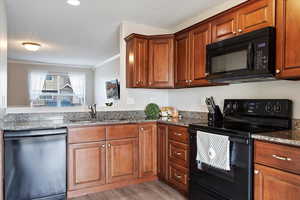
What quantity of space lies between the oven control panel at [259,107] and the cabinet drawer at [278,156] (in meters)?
0.62

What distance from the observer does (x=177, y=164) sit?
2.59m

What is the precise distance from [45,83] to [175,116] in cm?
550

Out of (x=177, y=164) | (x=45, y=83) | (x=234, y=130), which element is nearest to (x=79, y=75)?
(x=45, y=83)

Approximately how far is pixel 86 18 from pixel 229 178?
294cm

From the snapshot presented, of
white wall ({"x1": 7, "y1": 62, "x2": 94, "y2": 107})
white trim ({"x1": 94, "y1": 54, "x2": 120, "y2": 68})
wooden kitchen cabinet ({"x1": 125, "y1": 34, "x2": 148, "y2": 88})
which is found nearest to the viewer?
wooden kitchen cabinet ({"x1": 125, "y1": 34, "x2": 148, "y2": 88})

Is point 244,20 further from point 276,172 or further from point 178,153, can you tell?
point 178,153

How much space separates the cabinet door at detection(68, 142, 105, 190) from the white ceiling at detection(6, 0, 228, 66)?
1866mm

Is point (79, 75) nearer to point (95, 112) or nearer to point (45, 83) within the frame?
point (45, 83)

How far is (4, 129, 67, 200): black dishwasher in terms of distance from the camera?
2.14 metres

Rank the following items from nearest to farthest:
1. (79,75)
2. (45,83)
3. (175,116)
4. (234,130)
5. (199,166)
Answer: (234,130), (199,166), (175,116), (45,83), (79,75)

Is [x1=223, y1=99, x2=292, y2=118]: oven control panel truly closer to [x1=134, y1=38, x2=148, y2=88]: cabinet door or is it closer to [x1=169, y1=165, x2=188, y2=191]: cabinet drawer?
[x1=169, y1=165, x2=188, y2=191]: cabinet drawer

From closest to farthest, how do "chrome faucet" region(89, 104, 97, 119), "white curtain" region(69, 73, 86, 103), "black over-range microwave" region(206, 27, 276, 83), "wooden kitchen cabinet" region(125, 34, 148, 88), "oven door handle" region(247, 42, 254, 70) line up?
"black over-range microwave" region(206, 27, 276, 83) → "oven door handle" region(247, 42, 254, 70) → "chrome faucet" region(89, 104, 97, 119) → "wooden kitchen cabinet" region(125, 34, 148, 88) → "white curtain" region(69, 73, 86, 103)

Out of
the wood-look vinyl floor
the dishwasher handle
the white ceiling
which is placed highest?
the white ceiling

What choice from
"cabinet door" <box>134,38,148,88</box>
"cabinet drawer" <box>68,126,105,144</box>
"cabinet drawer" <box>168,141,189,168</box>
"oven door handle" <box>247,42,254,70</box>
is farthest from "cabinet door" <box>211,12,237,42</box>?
"cabinet drawer" <box>68,126,105,144</box>
